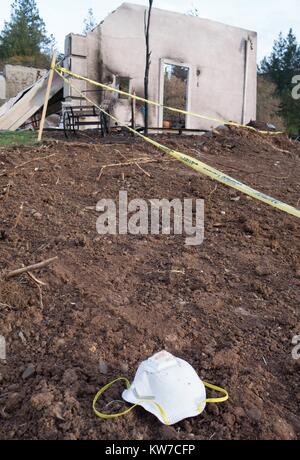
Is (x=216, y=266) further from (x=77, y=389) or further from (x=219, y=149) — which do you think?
(x=219, y=149)

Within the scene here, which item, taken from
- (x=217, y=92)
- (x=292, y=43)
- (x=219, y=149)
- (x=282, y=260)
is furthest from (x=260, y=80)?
(x=282, y=260)

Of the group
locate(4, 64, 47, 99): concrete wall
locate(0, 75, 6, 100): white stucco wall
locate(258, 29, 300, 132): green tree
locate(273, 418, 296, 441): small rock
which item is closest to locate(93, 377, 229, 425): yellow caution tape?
locate(273, 418, 296, 441): small rock

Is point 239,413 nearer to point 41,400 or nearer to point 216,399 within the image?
point 216,399

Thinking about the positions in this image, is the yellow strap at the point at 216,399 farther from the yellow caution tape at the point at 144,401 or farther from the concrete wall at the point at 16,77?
the concrete wall at the point at 16,77

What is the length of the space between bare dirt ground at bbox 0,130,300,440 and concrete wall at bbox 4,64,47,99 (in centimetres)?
2344

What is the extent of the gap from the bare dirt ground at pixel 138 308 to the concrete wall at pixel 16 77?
76.9ft

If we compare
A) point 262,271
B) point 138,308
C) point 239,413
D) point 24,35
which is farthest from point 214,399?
point 24,35

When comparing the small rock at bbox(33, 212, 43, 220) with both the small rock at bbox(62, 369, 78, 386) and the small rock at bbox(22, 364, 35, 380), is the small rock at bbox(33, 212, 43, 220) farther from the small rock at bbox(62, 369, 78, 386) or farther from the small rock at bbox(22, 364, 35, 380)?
the small rock at bbox(62, 369, 78, 386)

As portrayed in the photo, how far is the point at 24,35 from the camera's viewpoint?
120 ft

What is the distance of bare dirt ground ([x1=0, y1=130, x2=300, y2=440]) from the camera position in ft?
6.44

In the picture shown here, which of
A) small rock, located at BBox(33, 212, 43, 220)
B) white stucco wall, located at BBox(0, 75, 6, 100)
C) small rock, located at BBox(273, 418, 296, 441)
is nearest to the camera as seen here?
small rock, located at BBox(273, 418, 296, 441)

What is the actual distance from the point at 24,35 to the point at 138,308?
39.1 meters

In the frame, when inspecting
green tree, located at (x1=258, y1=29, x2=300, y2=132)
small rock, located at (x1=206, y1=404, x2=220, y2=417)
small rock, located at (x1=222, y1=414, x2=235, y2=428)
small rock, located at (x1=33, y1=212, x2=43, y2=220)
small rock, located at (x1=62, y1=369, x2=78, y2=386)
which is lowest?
small rock, located at (x1=222, y1=414, x2=235, y2=428)

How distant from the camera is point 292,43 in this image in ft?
143
